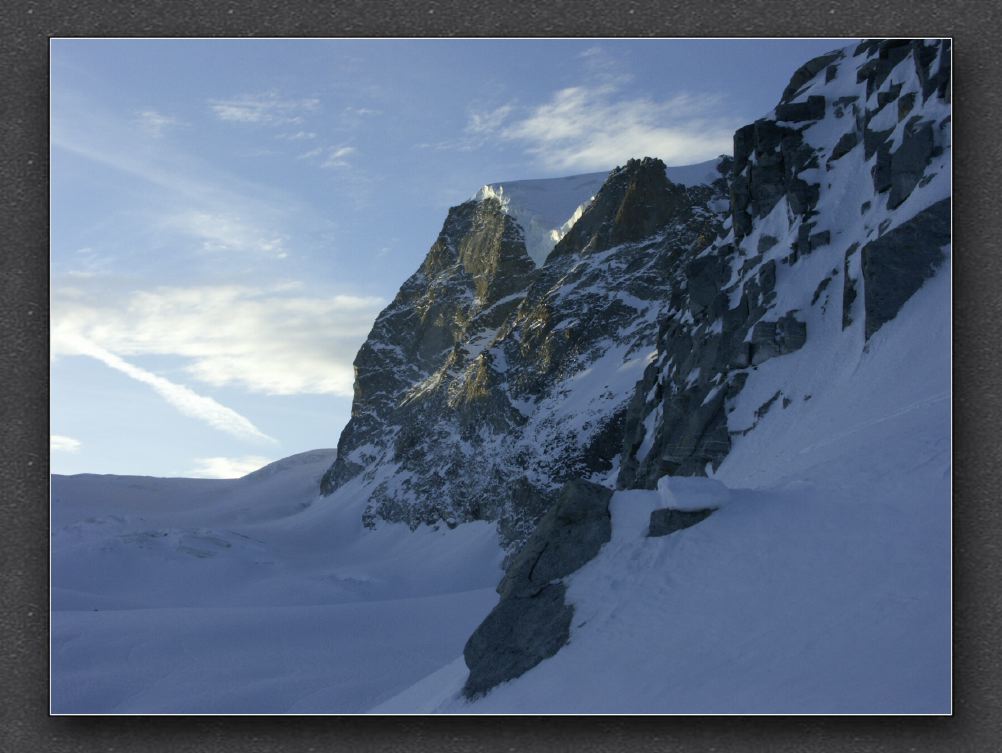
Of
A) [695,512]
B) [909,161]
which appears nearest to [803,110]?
[909,161]

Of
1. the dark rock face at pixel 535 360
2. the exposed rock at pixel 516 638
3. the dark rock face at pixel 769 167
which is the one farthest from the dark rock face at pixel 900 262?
the dark rock face at pixel 535 360

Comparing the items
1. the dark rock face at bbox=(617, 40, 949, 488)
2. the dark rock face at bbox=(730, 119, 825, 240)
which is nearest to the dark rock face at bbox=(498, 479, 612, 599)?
the dark rock face at bbox=(617, 40, 949, 488)

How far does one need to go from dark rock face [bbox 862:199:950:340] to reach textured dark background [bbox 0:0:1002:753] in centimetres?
585

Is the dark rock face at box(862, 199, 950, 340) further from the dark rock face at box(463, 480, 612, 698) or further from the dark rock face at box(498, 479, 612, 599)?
the dark rock face at box(463, 480, 612, 698)

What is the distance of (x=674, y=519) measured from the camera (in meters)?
13.0

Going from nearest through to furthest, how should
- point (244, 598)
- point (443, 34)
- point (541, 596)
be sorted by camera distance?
1. point (443, 34)
2. point (541, 596)
3. point (244, 598)

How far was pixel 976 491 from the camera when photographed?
1170cm

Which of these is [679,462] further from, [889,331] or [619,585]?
[619,585]

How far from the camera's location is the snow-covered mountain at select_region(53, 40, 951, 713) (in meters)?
11.3

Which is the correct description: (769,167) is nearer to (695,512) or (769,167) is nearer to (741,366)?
(741,366)

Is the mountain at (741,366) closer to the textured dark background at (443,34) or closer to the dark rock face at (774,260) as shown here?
the dark rock face at (774,260)

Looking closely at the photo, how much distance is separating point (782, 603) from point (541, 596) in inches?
131

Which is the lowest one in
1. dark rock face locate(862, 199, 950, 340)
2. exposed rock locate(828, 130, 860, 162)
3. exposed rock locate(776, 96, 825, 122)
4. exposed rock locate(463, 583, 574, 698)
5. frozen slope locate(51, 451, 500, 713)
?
frozen slope locate(51, 451, 500, 713)

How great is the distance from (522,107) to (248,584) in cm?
4532
